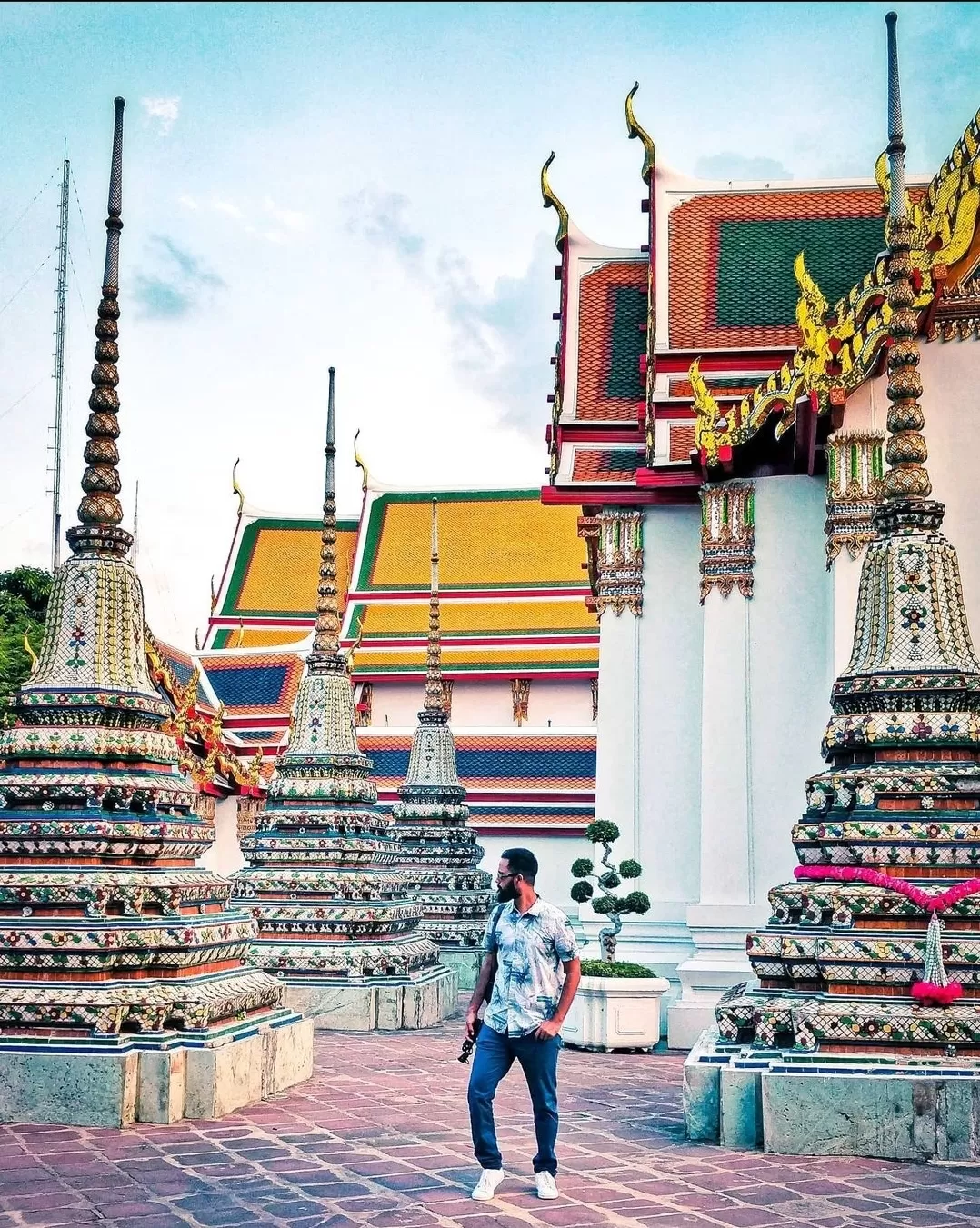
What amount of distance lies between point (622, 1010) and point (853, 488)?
442cm

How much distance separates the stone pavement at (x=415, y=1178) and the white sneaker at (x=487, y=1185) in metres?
0.04

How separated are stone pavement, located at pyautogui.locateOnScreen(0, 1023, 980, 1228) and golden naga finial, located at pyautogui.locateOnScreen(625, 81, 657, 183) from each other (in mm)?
9578

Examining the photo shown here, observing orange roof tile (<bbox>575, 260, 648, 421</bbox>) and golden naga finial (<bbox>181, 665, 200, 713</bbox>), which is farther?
golden naga finial (<bbox>181, 665, 200, 713</bbox>)

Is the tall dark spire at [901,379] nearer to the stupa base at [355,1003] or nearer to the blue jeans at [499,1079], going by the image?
the blue jeans at [499,1079]

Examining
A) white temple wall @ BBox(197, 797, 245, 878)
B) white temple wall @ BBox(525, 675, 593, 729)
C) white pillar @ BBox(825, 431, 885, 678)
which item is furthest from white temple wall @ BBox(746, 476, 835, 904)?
white temple wall @ BBox(525, 675, 593, 729)

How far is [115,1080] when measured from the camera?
683 centimetres

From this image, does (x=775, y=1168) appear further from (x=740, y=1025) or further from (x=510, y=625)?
(x=510, y=625)

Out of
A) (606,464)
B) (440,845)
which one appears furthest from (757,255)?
(440,845)

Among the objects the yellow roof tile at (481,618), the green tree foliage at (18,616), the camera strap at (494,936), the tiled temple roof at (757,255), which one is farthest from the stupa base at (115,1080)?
the yellow roof tile at (481,618)

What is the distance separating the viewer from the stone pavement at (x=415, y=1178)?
17.2 feet

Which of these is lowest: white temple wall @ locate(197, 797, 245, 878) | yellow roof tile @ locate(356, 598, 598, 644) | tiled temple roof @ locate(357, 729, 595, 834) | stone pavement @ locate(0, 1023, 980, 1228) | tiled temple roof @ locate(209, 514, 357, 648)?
stone pavement @ locate(0, 1023, 980, 1228)

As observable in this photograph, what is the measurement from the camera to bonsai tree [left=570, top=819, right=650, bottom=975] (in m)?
11.6

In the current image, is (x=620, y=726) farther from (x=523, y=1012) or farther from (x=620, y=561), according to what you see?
(x=523, y=1012)

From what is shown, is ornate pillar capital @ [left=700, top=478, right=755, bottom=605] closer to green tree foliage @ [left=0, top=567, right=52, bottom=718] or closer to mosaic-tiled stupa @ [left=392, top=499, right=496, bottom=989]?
mosaic-tiled stupa @ [left=392, top=499, right=496, bottom=989]
